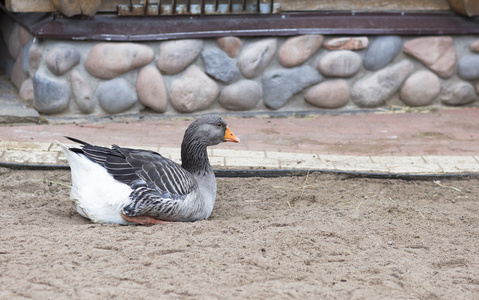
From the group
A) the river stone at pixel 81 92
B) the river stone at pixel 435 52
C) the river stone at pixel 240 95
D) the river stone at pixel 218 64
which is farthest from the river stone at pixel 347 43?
the river stone at pixel 81 92

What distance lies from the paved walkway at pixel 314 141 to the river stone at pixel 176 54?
66cm

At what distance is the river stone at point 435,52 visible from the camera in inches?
311

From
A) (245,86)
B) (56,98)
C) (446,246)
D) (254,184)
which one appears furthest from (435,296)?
(56,98)

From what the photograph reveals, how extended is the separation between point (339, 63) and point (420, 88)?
4.13 feet

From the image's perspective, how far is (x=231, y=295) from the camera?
3.46 meters

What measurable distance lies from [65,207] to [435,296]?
9.70 feet

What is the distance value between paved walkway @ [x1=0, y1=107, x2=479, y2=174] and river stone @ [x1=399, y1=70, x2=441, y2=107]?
248mm

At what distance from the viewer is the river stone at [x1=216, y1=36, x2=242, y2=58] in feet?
24.3

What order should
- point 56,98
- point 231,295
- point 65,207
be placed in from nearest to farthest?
1. point 231,295
2. point 65,207
3. point 56,98

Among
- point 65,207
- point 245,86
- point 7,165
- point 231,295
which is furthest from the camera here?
point 245,86

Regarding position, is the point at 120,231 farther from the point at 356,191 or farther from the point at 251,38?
the point at 251,38

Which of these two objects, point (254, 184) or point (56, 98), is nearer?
point (254, 184)

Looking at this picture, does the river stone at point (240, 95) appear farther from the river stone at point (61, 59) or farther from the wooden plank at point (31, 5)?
the wooden plank at point (31, 5)

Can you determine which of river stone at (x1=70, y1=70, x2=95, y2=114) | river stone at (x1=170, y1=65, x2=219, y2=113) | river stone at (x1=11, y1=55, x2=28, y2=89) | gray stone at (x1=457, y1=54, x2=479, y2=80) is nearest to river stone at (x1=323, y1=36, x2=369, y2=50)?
gray stone at (x1=457, y1=54, x2=479, y2=80)
